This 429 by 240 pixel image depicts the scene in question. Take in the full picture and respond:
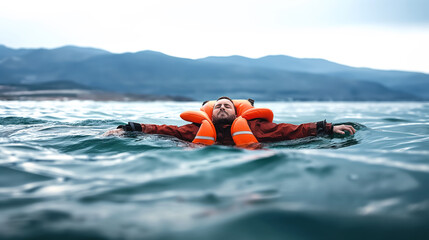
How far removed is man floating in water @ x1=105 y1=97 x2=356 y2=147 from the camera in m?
4.24

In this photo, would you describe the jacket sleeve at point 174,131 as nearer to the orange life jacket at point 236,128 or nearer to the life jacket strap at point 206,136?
the orange life jacket at point 236,128

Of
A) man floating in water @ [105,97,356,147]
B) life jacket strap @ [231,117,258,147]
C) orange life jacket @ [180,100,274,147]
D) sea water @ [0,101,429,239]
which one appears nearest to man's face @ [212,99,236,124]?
man floating in water @ [105,97,356,147]

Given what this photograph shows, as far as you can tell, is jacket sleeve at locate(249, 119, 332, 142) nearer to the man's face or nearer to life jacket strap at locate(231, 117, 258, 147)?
life jacket strap at locate(231, 117, 258, 147)

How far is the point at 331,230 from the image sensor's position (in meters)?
1.60

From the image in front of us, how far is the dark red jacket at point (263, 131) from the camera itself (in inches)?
172

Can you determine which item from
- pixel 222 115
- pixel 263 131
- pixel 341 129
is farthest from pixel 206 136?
pixel 341 129

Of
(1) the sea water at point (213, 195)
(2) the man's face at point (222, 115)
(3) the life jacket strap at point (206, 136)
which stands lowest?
(1) the sea water at point (213, 195)

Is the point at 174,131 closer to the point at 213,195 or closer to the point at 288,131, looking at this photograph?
the point at 288,131

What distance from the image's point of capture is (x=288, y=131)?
4414 millimetres

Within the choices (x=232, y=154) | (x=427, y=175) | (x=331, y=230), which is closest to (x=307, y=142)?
(x=232, y=154)

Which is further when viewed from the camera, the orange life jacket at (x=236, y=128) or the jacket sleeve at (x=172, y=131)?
the jacket sleeve at (x=172, y=131)

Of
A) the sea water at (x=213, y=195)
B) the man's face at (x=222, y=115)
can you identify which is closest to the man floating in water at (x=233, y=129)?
the man's face at (x=222, y=115)

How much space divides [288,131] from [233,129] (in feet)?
2.61

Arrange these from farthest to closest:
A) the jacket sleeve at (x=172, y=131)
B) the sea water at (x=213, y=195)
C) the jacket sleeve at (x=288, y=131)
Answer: the jacket sleeve at (x=172, y=131) → the jacket sleeve at (x=288, y=131) → the sea water at (x=213, y=195)
